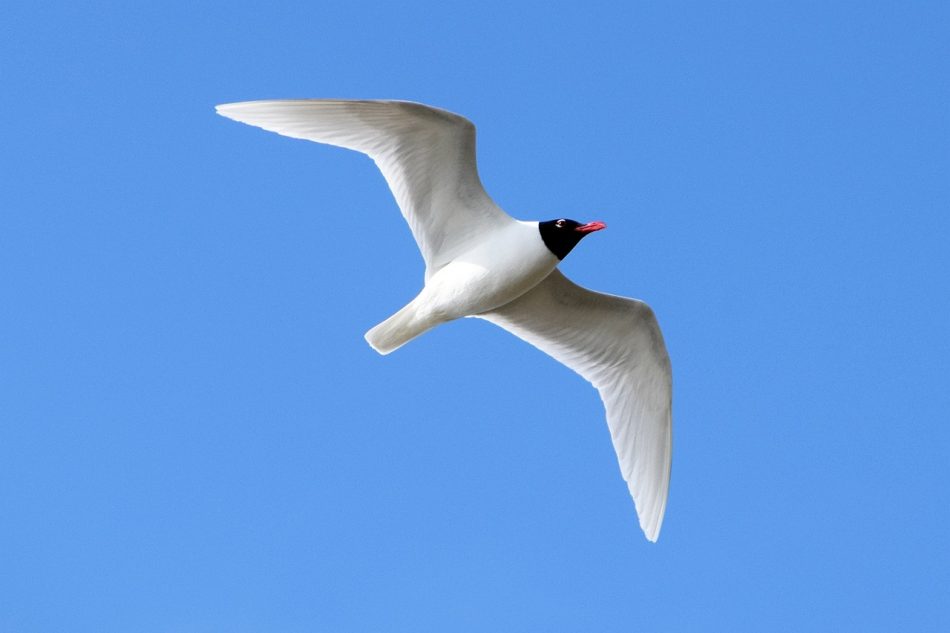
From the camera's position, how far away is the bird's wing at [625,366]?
11.0 meters

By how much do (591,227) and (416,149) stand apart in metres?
1.47

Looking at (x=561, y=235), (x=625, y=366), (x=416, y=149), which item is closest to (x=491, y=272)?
(x=561, y=235)

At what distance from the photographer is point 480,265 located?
999 cm

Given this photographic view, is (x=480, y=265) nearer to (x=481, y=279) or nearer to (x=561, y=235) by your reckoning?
(x=481, y=279)

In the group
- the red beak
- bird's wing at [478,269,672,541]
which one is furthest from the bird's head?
bird's wing at [478,269,672,541]

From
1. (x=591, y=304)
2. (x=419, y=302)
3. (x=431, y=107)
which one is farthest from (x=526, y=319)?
(x=431, y=107)

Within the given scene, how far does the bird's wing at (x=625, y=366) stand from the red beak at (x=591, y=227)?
36.9 inches

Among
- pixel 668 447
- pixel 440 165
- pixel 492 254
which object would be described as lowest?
pixel 668 447

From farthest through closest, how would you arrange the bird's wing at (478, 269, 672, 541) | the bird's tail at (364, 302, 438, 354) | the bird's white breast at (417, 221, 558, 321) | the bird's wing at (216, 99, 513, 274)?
1. the bird's wing at (478, 269, 672, 541)
2. the bird's tail at (364, 302, 438, 354)
3. the bird's white breast at (417, 221, 558, 321)
4. the bird's wing at (216, 99, 513, 274)

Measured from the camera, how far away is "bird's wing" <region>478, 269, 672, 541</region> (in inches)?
434

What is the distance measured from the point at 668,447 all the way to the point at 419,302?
2.63m

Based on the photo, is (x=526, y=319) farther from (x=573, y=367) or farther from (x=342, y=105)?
(x=342, y=105)

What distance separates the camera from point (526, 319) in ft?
36.3

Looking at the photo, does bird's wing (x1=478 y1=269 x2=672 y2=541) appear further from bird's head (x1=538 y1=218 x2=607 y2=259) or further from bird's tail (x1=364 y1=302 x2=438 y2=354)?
bird's head (x1=538 y1=218 x2=607 y2=259)
